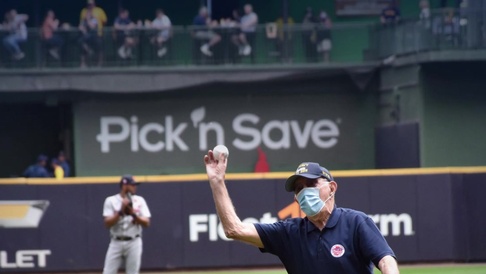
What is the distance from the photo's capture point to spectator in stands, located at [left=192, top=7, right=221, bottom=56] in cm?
2670

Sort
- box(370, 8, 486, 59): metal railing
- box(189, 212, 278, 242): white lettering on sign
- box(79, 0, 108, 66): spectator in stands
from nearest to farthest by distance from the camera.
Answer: box(189, 212, 278, 242): white lettering on sign → box(370, 8, 486, 59): metal railing → box(79, 0, 108, 66): spectator in stands

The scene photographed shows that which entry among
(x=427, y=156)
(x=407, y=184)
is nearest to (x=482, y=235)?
(x=407, y=184)

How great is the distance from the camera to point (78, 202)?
811 inches

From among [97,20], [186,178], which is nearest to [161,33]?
[97,20]

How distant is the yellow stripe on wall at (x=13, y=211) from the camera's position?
20594 mm

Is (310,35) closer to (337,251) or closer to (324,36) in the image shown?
(324,36)

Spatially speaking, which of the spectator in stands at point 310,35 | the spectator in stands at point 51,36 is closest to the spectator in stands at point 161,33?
the spectator in stands at point 51,36

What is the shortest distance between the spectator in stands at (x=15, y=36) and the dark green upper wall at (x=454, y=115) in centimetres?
956

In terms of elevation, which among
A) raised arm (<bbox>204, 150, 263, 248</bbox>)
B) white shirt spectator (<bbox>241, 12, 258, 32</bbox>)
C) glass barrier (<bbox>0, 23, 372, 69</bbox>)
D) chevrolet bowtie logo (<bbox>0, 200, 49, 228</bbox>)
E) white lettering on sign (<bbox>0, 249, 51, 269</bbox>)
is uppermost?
white shirt spectator (<bbox>241, 12, 258, 32</bbox>)

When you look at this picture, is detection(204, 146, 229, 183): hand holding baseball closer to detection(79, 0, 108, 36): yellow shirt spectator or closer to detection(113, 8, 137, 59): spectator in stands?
detection(113, 8, 137, 59): spectator in stands

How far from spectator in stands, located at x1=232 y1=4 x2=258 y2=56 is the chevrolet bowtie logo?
7.97 m

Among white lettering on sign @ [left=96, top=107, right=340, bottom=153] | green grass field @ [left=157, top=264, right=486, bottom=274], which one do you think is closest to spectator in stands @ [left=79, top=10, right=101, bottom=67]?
white lettering on sign @ [left=96, top=107, right=340, bottom=153]

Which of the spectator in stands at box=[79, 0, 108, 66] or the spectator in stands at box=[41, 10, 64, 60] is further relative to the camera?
the spectator in stands at box=[79, 0, 108, 66]

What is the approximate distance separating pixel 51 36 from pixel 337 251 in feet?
70.0
